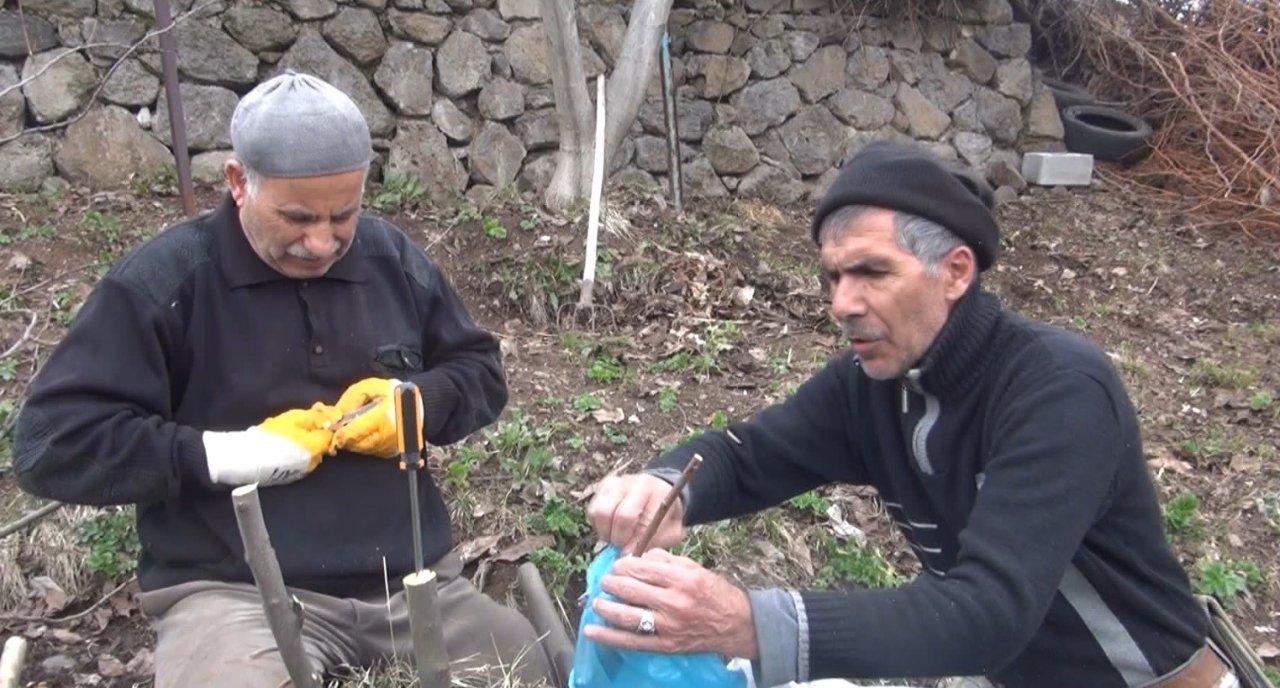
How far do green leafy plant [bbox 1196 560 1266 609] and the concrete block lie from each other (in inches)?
208

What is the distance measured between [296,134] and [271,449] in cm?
63

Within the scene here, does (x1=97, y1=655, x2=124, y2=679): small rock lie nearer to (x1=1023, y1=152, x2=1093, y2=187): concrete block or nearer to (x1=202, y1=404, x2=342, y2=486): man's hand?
(x1=202, y1=404, x2=342, y2=486): man's hand

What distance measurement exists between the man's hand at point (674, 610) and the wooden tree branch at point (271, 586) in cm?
48

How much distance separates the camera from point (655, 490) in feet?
6.83

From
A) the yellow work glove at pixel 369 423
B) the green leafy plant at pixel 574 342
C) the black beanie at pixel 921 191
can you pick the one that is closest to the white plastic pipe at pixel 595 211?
the green leafy plant at pixel 574 342

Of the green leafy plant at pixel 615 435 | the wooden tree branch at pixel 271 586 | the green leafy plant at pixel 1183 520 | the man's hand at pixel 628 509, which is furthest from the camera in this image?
the green leafy plant at pixel 615 435

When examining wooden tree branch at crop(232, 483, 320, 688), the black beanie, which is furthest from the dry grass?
the black beanie

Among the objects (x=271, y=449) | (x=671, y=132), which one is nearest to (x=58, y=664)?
(x=271, y=449)

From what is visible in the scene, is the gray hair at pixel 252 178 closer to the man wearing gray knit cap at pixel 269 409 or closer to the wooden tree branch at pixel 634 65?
the man wearing gray knit cap at pixel 269 409

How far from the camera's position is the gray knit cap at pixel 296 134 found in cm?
224

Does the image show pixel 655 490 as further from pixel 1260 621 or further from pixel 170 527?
pixel 1260 621

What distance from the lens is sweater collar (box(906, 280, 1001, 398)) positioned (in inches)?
77.1

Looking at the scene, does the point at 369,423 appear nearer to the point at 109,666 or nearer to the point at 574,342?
the point at 109,666

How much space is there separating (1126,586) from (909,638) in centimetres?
54
